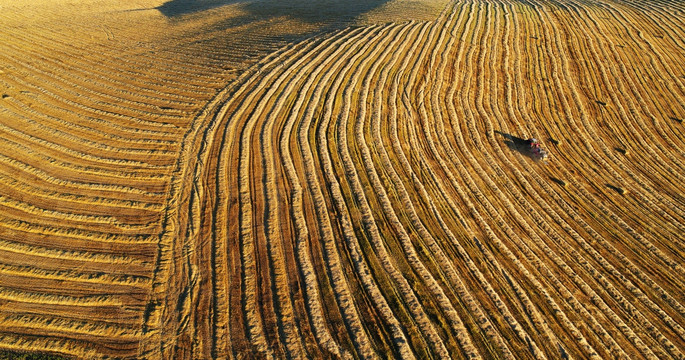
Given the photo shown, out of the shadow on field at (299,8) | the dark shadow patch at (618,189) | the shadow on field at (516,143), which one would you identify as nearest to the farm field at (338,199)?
the shadow on field at (516,143)

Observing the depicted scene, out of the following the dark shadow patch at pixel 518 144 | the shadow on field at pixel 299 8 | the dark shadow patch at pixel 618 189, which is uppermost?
the shadow on field at pixel 299 8

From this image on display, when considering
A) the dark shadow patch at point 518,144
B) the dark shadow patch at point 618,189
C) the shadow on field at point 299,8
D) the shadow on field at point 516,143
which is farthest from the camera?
the shadow on field at point 299,8

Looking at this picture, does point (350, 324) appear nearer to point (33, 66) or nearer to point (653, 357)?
point (653, 357)

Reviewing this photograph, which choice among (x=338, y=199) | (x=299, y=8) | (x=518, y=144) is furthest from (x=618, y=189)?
(x=299, y=8)

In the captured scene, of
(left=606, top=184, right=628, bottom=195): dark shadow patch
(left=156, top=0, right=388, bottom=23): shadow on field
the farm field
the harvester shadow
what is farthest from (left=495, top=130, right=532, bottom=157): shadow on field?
(left=156, top=0, right=388, bottom=23): shadow on field

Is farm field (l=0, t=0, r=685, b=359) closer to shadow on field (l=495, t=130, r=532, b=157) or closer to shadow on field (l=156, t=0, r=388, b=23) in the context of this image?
shadow on field (l=495, t=130, r=532, b=157)

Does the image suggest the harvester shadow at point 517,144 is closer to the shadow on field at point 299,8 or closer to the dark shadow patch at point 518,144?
the dark shadow patch at point 518,144

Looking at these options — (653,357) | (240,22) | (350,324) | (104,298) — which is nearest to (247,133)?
(104,298)
